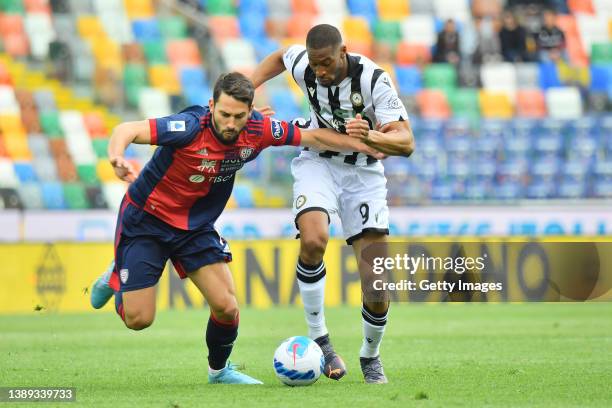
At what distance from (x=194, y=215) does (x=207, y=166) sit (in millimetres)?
452

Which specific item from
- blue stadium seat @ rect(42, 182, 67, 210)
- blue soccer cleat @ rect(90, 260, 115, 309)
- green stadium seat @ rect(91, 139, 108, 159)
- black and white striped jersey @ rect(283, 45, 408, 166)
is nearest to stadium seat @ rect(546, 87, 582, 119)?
green stadium seat @ rect(91, 139, 108, 159)

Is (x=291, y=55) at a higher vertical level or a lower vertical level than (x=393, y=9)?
lower

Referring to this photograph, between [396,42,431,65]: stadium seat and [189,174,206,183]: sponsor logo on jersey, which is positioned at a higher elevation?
[396,42,431,65]: stadium seat

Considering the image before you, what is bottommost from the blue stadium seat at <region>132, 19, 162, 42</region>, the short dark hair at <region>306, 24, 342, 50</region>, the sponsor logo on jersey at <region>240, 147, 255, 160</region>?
the sponsor logo on jersey at <region>240, 147, 255, 160</region>

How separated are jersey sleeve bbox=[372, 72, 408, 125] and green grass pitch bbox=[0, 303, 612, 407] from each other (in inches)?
67.7

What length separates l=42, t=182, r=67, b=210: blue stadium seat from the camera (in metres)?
17.3

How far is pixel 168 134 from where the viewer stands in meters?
7.17

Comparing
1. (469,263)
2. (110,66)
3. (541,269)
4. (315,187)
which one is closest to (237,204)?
(110,66)

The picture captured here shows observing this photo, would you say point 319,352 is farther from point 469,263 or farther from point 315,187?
point 469,263

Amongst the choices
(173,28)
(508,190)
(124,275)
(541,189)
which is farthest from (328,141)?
(173,28)

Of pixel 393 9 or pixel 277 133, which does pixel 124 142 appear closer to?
pixel 277 133

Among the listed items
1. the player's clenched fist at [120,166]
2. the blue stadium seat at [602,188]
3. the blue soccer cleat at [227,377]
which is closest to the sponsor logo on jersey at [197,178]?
the player's clenched fist at [120,166]

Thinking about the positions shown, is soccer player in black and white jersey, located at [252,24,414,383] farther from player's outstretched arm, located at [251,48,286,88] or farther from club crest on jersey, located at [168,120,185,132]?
club crest on jersey, located at [168,120,185,132]

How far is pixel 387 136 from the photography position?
24.3 feet
